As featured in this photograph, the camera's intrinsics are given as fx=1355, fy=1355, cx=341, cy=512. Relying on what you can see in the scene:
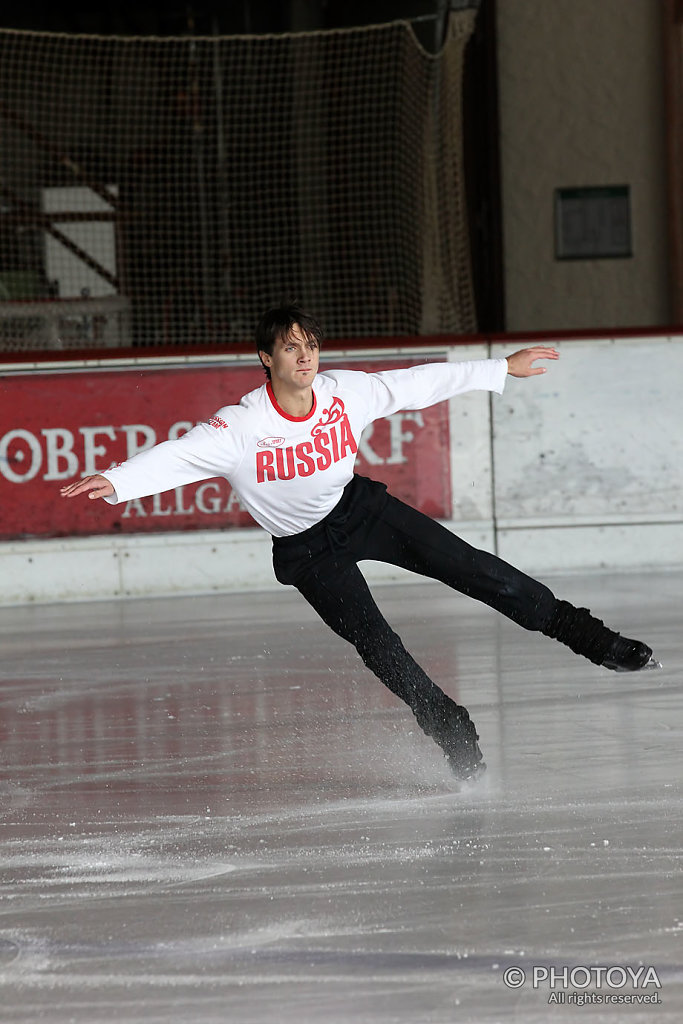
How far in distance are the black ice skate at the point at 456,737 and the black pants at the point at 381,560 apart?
4 centimetres

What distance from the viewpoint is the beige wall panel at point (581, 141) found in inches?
482

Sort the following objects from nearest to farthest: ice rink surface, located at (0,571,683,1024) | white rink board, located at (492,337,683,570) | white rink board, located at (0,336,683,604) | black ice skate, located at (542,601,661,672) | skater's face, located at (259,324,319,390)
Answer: ice rink surface, located at (0,571,683,1024) < skater's face, located at (259,324,319,390) < black ice skate, located at (542,601,661,672) < white rink board, located at (0,336,683,604) < white rink board, located at (492,337,683,570)

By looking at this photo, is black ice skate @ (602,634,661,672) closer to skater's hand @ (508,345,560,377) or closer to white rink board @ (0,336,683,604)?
skater's hand @ (508,345,560,377)

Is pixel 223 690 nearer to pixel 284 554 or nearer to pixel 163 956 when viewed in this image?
pixel 284 554

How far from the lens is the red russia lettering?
13.1ft

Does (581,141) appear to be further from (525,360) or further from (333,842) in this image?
(333,842)

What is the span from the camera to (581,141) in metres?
12.4

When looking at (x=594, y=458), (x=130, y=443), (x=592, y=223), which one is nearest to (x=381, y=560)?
(x=130, y=443)

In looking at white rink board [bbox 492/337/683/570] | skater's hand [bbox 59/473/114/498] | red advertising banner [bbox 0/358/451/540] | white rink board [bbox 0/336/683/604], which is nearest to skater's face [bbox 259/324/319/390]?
skater's hand [bbox 59/473/114/498]

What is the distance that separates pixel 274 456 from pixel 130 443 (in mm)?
4863

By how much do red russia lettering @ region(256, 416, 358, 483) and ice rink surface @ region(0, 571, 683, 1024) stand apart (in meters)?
0.98

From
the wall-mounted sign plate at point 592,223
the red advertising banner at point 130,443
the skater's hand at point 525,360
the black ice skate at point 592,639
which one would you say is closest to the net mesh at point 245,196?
the wall-mounted sign plate at point 592,223

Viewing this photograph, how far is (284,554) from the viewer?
416 cm

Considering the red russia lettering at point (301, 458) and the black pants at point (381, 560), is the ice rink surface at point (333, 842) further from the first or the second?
the red russia lettering at point (301, 458)
